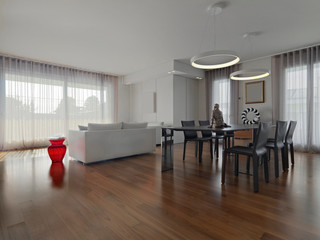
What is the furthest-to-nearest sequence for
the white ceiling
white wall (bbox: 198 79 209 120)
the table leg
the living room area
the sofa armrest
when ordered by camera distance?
white wall (bbox: 198 79 209 120)
the sofa armrest
the table leg
the white ceiling
the living room area

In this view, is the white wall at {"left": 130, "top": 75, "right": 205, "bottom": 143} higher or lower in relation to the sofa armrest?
higher

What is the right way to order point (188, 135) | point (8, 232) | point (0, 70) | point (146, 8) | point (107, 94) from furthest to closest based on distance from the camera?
point (107, 94)
point (0, 70)
point (188, 135)
point (146, 8)
point (8, 232)

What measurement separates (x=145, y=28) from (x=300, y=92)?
4241 mm

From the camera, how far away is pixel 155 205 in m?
1.81

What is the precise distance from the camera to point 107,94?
291 inches

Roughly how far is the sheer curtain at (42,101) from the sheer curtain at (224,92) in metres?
4.10

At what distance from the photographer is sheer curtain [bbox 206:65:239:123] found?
6.01m

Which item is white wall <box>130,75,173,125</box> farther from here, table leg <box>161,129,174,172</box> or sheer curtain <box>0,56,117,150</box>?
table leg <box>161,129,174,172</box>

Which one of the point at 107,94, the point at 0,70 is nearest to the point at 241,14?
the point at 107,94

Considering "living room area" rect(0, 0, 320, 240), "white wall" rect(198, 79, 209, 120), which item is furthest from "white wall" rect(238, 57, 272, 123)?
"white wall" rect(198, 79, 209, 120)

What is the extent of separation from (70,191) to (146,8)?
291cm

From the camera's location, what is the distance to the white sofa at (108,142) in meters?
3.40

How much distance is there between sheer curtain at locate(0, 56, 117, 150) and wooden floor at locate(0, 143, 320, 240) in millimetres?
2956

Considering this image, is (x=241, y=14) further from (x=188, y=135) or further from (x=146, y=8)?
A: (x=188, y=135)
